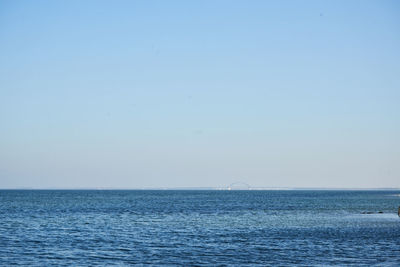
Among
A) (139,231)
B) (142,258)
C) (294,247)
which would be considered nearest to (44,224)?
(139,231)

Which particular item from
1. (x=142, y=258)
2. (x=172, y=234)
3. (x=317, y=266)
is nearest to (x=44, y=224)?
(x=172, y=234)

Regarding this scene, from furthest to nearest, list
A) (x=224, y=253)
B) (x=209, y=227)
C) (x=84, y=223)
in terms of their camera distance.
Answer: (x=84, y=223) < (x=209, y=227) < (x=224, y=253)

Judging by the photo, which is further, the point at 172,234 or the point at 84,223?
the point at 84,223

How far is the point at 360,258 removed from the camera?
125ft

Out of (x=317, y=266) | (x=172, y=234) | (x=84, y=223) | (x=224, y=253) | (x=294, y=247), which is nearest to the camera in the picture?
(x=317, y=266)

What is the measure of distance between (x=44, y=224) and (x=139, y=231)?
49.2ft

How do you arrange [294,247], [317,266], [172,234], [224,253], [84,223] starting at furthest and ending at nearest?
[84,223] → [172,234] → [294,247] → [224,253] → [317,266]

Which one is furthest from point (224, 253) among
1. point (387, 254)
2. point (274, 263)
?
point (387, 254)

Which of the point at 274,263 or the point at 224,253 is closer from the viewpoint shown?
the point at 274,263

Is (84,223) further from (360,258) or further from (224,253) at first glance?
(360,258)

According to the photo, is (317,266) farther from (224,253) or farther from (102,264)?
(102,264)

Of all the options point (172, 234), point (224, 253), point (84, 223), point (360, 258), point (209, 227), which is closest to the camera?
point (360, 258)

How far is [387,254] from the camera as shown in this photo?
39.9 meters

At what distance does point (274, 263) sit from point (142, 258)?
1016 cm
